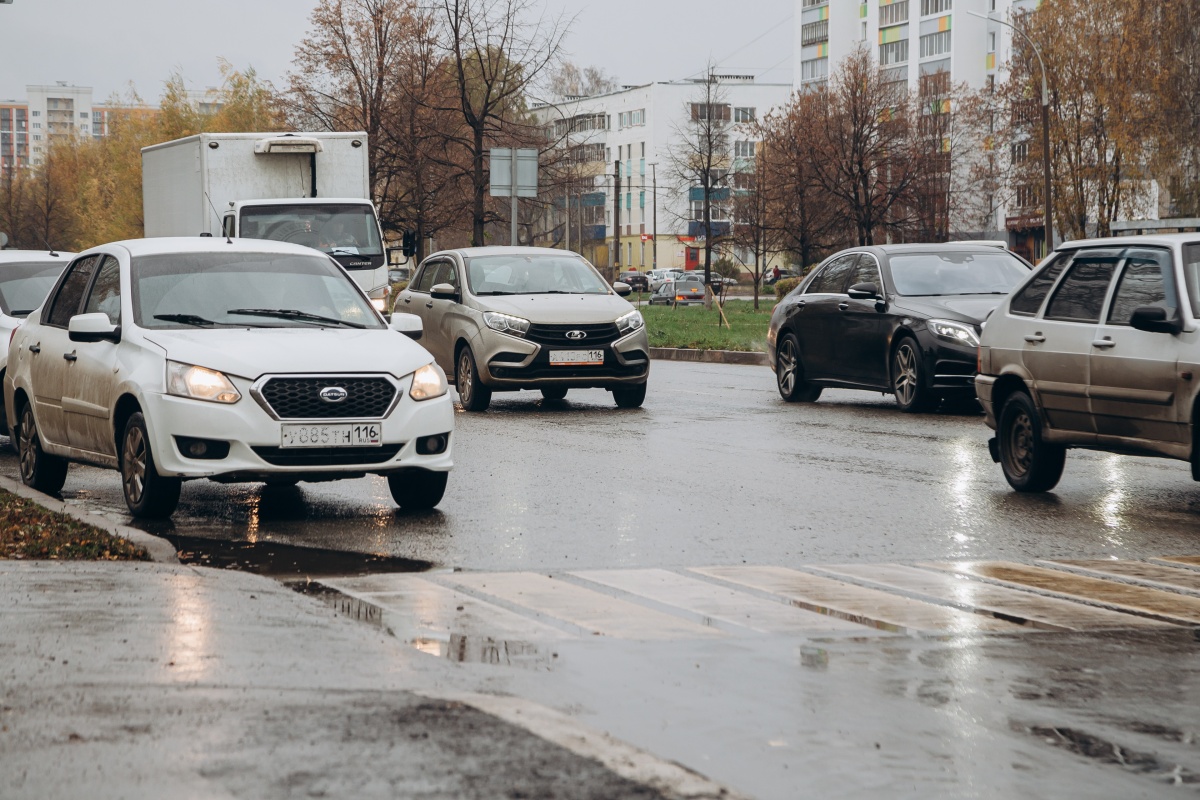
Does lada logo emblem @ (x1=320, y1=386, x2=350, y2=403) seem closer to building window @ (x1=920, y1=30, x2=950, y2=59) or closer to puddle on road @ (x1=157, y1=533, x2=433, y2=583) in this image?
puddle on road @ (x1=157, y1=533, x2=433, y2=583)

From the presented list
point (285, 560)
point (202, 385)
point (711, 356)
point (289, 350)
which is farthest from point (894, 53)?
point (285, 560)

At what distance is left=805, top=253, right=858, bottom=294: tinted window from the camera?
1847 cm

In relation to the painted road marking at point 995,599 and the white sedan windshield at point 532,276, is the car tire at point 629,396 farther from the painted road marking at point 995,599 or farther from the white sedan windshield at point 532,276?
the painted road marking at point 995,599

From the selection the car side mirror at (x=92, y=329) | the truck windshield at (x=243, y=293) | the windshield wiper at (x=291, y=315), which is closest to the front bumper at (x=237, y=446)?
the car side mirror at (x=92, y=329)

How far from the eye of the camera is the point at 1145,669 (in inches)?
228

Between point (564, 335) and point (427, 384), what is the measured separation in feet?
25.3

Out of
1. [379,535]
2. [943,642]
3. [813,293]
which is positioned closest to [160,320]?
[379,535]

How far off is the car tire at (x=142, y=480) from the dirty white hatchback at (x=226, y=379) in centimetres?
1

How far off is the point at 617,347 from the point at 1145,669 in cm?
1214

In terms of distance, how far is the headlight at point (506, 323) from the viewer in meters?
17.5

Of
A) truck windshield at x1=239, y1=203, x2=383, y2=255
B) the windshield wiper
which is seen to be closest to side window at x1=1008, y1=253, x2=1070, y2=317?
the windshield wiper

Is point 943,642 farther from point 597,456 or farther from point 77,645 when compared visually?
point 597,456

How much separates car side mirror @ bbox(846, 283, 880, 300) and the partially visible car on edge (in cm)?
572

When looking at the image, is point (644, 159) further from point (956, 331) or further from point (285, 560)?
point (285, 560)
